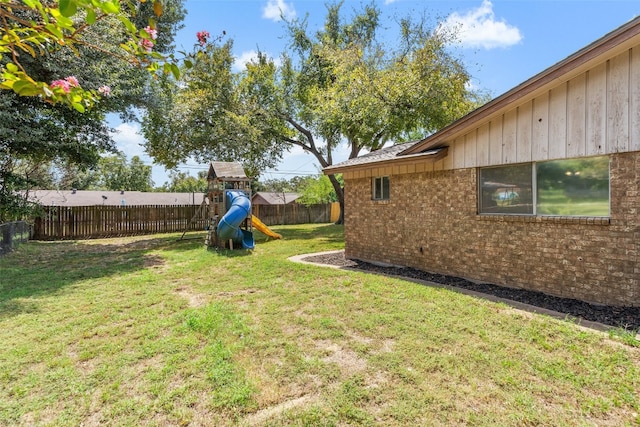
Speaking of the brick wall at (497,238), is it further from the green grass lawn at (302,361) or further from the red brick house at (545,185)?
the green grass lawn at (302,361)

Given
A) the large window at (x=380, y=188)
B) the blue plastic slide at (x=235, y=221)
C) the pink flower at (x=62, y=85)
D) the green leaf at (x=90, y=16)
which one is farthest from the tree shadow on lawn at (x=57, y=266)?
the large window at (x=380, y=188)

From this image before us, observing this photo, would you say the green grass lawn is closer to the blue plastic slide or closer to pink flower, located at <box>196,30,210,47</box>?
pink flower, located at <box>196,30,210,47</box>

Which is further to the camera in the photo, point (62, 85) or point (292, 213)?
point (292, 213)

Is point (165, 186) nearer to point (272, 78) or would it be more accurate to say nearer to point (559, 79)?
point (272, 78)

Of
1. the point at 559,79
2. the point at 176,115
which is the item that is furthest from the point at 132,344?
the point at 176,115

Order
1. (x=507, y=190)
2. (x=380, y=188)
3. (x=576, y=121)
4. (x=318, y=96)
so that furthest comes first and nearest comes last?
1. (x=318, y=96)
2. (x=380, y=188)
3. (x=507, y=190)
4. (x=576, y=121)

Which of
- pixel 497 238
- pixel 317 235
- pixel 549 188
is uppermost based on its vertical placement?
pixel 549 188

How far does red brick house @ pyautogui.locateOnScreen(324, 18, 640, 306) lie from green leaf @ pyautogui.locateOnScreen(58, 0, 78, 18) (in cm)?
584

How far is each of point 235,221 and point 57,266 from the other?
4682 millimetres

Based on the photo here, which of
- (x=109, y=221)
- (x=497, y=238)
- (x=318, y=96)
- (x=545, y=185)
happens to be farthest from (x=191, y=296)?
(x=109, y=221)

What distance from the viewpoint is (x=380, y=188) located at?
8414mm

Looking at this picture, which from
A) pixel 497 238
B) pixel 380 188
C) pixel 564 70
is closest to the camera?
pixel 564 70

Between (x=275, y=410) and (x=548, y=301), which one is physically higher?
(x=548, y=301)

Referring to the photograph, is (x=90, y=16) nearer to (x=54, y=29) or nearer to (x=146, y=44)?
(x=54, y=29)
